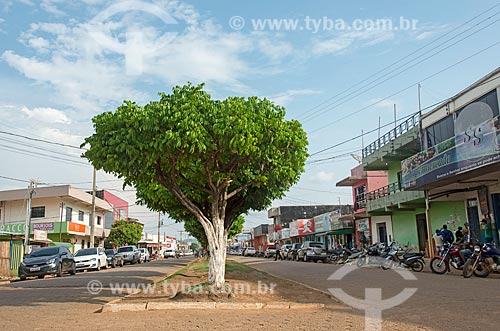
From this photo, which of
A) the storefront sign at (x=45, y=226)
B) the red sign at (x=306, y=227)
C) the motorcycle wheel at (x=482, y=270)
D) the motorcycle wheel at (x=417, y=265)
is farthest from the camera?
the red sign at (x=306, y=227)

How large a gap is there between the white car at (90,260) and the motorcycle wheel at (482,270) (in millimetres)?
21300

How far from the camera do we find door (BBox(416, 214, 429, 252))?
30403 mm

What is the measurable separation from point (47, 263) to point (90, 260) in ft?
22.3

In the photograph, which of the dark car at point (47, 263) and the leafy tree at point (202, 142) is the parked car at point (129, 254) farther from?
the leafy tree at point (202, 142)

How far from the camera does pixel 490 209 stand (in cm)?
2152

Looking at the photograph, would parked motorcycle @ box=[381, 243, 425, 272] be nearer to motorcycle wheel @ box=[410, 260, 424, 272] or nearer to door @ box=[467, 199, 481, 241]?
motorcycle wheel @ box=[410, 260, 424, 272]

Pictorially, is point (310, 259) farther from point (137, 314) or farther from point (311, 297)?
point (137, 314)

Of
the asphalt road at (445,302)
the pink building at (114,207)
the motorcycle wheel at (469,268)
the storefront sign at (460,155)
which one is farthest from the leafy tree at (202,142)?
the pink building at (114,207)

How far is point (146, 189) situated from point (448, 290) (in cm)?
1010

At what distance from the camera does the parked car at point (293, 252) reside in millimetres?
41213

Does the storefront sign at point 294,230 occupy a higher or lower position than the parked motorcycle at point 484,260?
higher

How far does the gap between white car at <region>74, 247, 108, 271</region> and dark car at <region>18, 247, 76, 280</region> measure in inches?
168

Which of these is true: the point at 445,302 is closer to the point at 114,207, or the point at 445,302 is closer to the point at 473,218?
the point at 473,218

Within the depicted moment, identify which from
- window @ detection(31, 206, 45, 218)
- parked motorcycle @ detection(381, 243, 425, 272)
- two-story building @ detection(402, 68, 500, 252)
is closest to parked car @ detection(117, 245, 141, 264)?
window @ detection(31, 206, 45, 218)
